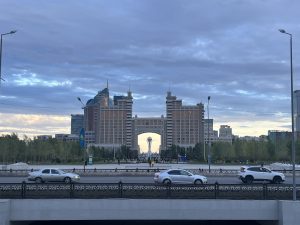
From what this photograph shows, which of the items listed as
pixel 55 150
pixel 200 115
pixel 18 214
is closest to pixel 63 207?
pixel 18 214

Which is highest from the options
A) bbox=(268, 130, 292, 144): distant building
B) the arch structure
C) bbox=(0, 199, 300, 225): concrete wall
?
the arch structure

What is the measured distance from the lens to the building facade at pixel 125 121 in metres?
173

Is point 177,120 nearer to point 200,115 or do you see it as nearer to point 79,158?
point 200,115

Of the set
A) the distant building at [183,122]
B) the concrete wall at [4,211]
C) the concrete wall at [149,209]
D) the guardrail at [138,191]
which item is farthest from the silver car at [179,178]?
the distant building at [183,122]

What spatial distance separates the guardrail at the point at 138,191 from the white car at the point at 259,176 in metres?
16.8

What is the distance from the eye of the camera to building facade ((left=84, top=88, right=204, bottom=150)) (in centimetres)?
17300

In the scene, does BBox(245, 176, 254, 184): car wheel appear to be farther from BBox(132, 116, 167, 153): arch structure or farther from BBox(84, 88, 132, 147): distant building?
BBox(132, 116, 167, 153): arch structure

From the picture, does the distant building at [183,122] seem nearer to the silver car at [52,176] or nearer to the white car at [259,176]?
the white car at [259,176]

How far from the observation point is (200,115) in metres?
175

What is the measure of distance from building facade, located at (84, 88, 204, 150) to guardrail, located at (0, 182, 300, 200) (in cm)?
14659

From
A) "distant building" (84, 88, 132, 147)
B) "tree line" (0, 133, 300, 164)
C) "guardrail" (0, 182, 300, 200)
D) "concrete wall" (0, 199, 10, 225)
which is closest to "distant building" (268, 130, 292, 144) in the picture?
"tree line" (0, 133, 300, 164)

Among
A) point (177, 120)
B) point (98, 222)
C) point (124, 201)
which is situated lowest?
point (98, 222)

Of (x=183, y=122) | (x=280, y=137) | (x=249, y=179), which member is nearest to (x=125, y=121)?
(x=183, y=122)

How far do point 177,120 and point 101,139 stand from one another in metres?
30.1
